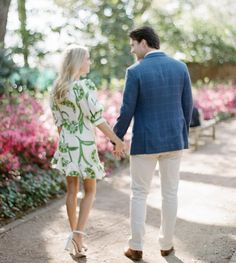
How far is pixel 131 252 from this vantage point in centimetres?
428

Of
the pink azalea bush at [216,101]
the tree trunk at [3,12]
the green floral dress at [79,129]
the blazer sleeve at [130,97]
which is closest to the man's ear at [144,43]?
the blazer sleeve at [130,97]

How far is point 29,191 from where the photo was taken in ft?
19.9

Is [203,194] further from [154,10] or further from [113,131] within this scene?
[154,10]

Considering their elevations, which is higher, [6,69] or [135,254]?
[6,69]

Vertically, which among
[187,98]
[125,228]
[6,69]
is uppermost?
[187,98]

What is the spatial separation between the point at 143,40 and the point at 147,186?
1078 millimetres

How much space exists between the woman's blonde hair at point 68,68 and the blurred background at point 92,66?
0.20 meters

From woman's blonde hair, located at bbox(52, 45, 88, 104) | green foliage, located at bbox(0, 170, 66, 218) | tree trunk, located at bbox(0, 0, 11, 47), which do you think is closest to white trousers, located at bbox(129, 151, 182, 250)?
woman's blonde hair, located at bbox(52, 45, 88, 104)

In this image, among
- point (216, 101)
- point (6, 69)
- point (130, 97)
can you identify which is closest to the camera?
point (130, 97)

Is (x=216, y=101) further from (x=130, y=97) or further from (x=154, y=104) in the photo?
(x=130, y=97)

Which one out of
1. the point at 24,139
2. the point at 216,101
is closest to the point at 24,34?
the point at 216,101

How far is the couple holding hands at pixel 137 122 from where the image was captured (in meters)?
4.02

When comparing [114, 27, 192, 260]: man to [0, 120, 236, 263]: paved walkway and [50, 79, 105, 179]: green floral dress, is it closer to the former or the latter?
[50, 79, 105, 179]: green floral dress

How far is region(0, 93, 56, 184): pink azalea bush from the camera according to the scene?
5969 millimetres
